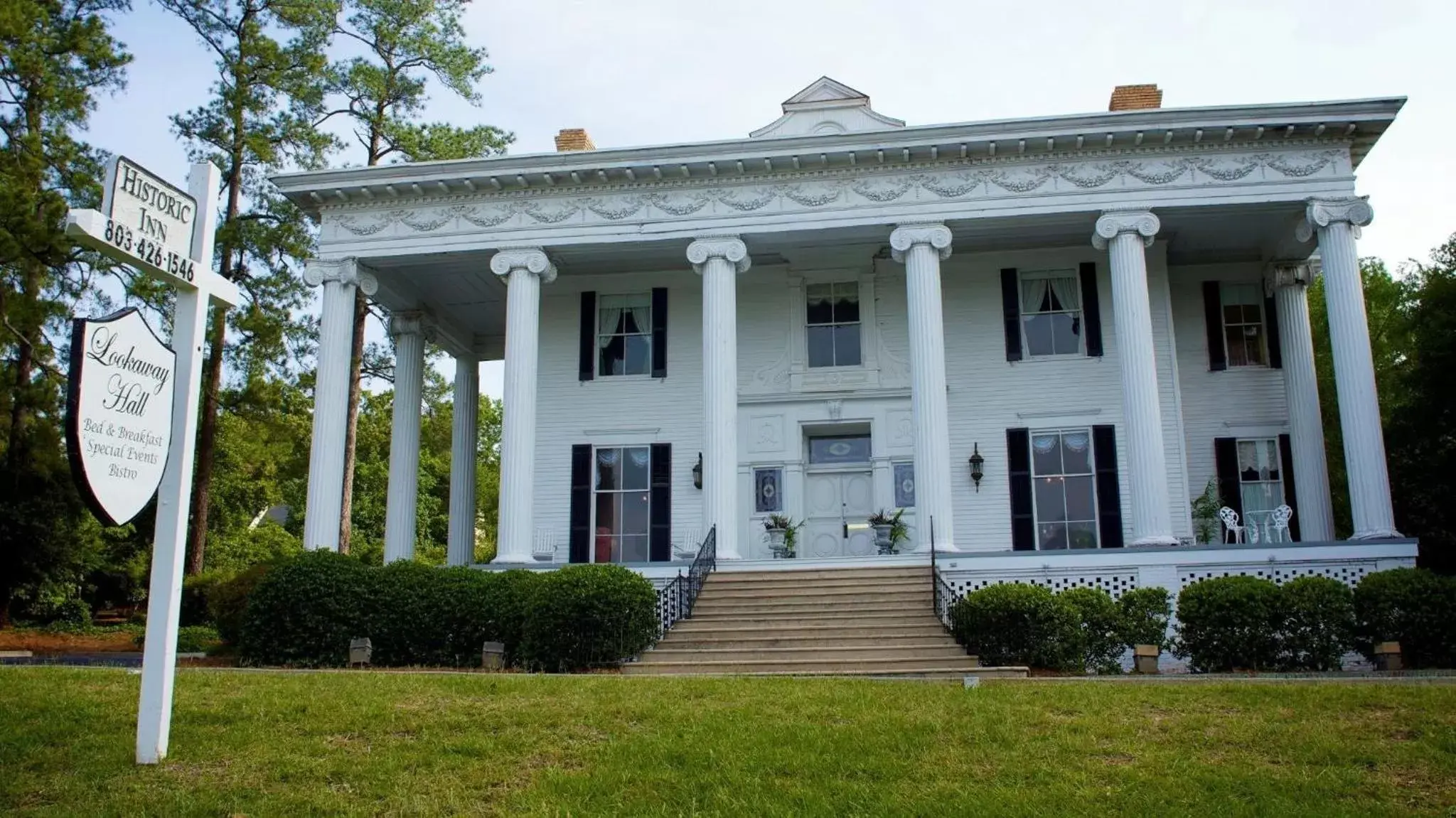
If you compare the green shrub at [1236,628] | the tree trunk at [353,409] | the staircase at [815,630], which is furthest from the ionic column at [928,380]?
the tree trunk at [353,409]

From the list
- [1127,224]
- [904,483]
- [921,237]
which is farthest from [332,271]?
[1127,224]

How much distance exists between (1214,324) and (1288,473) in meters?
3.24

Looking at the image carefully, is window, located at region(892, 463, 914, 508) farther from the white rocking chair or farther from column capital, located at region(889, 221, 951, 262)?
the white rocking chair

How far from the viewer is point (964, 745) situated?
8711 mm

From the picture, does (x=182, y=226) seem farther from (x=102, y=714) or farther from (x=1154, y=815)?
(x=1154, y=815)

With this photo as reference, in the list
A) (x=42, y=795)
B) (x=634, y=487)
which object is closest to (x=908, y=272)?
(x=634, y=487)

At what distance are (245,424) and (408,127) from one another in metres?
11.0

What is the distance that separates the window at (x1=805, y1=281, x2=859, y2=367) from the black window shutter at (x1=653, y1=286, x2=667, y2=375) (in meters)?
2.96

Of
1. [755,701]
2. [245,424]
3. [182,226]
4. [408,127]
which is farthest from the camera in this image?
[245,424]

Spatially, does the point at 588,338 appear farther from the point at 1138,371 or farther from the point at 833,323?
the point at 1138,371

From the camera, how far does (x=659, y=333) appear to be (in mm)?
24562

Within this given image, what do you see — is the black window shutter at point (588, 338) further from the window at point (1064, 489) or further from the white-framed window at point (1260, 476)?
the white-framed window at point (1260, 476)

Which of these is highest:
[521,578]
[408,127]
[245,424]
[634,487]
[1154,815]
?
Result: [408,127]

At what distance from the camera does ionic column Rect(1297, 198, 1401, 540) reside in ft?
63.1
